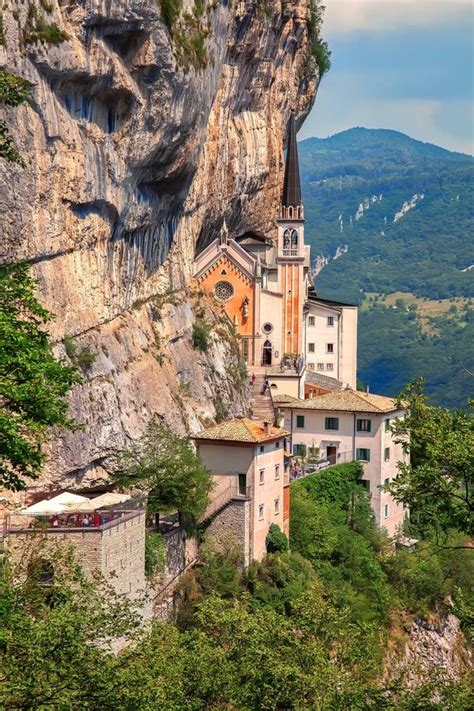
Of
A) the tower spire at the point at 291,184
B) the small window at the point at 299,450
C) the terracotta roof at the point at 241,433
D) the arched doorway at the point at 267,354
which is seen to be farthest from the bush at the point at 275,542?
the tower spire at the point at 291,184

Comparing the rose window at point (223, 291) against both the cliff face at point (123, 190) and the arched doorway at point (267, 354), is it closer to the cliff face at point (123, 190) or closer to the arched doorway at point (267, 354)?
the arched doorway at point (267, 354)

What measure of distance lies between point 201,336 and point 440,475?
129 feet

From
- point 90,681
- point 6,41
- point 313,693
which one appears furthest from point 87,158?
point 90,681

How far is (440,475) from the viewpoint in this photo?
28125mm

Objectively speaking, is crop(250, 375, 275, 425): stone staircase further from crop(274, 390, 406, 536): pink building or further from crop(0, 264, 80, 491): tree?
crop(0, 264, 80, 491): tree

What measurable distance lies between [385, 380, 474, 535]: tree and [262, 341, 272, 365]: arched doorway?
5368 cm

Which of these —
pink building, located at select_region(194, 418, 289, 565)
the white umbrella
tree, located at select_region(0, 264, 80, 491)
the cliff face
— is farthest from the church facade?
tree, located at select_region(0, 264, 80, 491)

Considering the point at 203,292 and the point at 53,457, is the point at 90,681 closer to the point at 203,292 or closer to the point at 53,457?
the point at 53,457

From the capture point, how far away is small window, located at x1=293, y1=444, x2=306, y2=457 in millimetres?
69125

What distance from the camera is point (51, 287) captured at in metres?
47.0

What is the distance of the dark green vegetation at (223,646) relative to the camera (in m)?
25.8

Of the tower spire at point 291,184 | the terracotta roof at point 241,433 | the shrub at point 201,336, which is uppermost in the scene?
the tower spire at point 291,184

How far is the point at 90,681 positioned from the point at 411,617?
36289 mm

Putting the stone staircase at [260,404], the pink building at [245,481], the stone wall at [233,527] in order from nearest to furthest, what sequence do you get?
the stone wall at [233,527] → the pink building at [245,481] → the stone staircase at [260,404]
